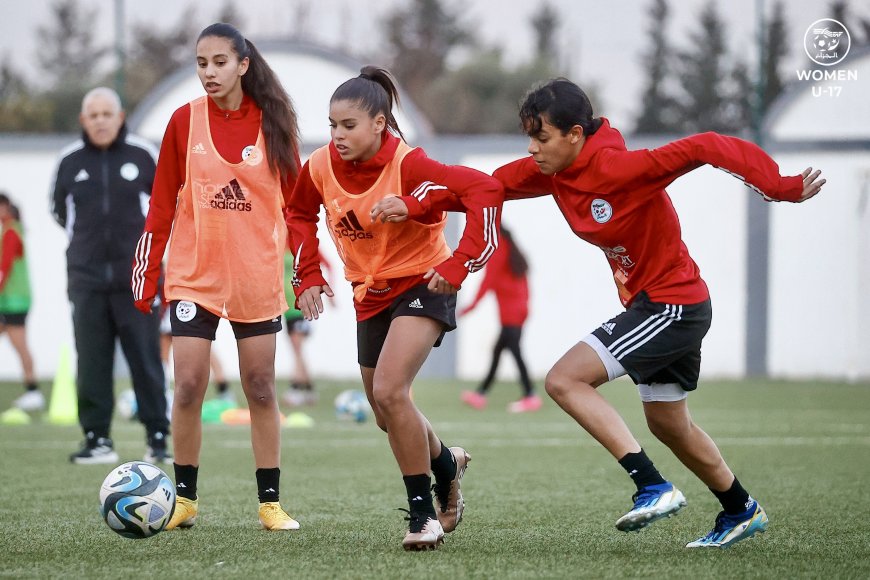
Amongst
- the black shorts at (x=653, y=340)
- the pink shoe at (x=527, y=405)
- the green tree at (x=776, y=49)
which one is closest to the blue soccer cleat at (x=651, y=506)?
the black shorts at (x=653, y=340)

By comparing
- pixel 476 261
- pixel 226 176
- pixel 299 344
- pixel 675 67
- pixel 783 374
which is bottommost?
pixel 783 374

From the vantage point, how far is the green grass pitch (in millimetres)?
4410

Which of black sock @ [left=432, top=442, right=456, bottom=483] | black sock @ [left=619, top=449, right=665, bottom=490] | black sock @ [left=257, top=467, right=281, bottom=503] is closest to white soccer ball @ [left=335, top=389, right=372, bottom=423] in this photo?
black sock @ [left=257, top=467, right=281, bottom=503]

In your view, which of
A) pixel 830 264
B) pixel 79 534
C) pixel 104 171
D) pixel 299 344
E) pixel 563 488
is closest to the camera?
pixel 79 534

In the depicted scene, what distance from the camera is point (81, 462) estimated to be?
809 cm

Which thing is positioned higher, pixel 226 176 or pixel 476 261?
pixel 226 176

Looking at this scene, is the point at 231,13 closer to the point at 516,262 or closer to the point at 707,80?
the point at 707,80

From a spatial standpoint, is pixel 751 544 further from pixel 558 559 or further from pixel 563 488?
pixel 563 488

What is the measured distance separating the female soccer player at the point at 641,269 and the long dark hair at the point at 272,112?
1122mm

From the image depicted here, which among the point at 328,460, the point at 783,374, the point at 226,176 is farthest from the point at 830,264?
the point at 226,176

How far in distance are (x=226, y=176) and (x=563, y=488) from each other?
278 centimetres

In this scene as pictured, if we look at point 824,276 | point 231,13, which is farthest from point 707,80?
point 824,276

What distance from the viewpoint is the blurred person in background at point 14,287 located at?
13641mm

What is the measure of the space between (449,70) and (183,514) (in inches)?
1968
